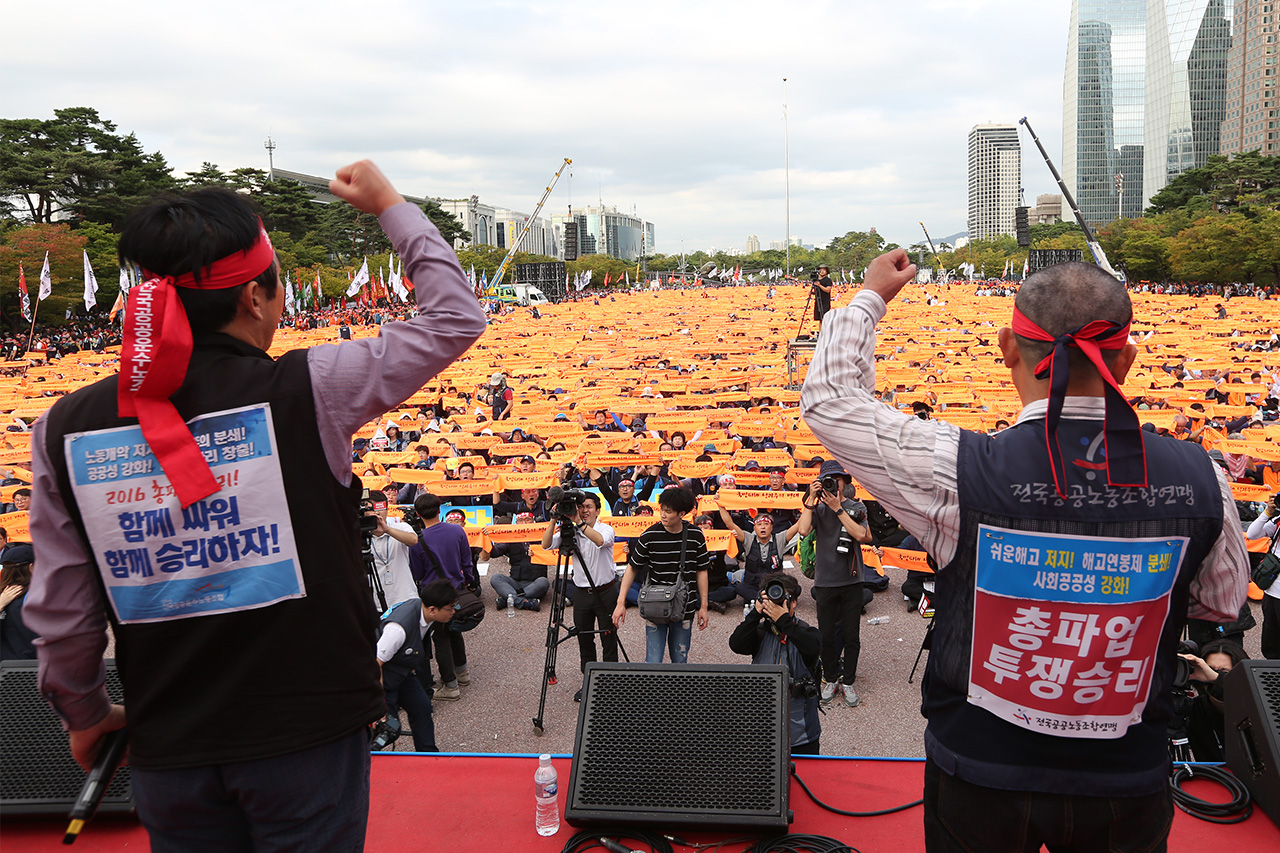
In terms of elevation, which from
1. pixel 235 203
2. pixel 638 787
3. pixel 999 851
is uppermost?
pixel 235 203

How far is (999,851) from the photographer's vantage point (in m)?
1.85

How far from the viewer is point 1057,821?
180 cm

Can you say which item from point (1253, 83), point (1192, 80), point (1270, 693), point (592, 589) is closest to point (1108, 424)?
point (1270, 693)

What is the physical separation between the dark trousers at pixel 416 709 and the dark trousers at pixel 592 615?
61.1 inches

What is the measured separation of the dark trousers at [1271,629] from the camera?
20.6ft

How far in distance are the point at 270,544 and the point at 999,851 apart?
5.63 feet

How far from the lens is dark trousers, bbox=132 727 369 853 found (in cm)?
159

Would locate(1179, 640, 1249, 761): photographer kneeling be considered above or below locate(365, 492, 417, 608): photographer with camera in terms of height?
below

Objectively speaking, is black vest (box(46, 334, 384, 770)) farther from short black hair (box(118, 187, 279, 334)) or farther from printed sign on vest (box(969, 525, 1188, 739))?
printed sign on vest (box(969, 525, 1188, 739))

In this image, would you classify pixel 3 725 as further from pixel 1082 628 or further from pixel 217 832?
pixel 1082 628

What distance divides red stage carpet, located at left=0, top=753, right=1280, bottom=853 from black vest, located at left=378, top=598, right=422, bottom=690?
169 centimetres

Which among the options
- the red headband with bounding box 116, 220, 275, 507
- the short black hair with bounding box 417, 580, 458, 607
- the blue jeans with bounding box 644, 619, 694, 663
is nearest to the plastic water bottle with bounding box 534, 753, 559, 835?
the red headband with bounding box 116, 220, 275, 507

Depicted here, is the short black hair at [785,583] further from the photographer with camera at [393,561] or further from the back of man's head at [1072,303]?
the back of man's head at [1072,303]

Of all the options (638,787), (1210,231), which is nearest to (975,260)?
(1210,231)
